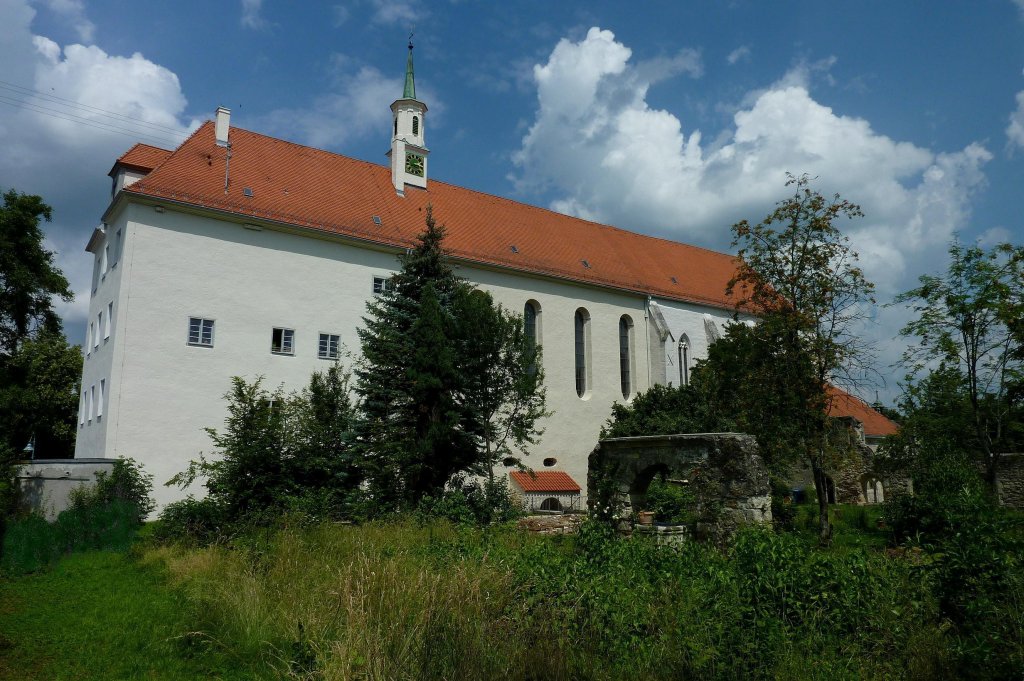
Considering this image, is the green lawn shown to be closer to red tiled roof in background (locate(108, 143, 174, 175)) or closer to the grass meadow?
the grass meadow

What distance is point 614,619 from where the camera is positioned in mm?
5148

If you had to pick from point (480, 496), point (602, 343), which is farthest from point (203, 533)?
point (602, 343)

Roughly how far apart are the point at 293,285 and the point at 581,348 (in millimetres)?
13508

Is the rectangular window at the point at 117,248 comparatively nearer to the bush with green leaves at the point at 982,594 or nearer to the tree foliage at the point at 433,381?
the tree foliage at the point at 433,381

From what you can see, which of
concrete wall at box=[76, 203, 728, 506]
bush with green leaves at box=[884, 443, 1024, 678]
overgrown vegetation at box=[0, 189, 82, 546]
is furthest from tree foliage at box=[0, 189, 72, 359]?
bush with green leaves at box=[884, 443, 1024, 678]

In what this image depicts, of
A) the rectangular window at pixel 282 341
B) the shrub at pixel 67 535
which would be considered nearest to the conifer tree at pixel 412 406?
the rectangular window at pixel 282 341

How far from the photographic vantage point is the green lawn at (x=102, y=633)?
6668mm

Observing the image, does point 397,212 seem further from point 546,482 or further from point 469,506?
point 469,506

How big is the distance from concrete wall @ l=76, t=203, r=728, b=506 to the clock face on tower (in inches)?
220

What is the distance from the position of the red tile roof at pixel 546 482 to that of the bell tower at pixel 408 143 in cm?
1303

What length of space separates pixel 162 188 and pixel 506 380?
1255 centimetres

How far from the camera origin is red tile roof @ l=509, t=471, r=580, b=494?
2706 centimetres

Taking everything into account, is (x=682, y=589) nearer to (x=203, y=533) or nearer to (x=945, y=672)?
(x=945, y=672)

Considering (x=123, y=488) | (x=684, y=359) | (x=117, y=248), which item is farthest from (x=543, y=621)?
(x=684, y=359)
